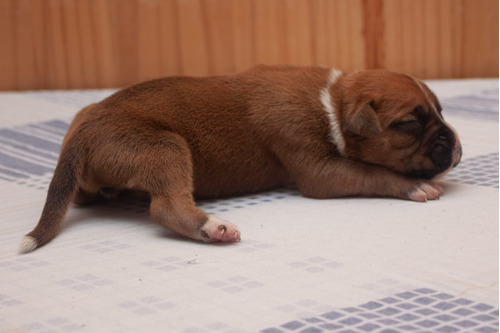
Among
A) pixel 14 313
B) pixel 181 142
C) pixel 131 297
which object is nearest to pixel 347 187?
pixel 181 142

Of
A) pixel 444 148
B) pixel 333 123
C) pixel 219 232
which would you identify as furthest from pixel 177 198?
pixel 444 148

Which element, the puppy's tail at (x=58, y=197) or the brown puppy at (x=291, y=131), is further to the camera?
the brown puppy at (x=291, y=131)

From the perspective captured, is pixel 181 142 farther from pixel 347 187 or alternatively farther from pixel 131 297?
pixel 131 297

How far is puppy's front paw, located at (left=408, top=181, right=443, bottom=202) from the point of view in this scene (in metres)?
2.66

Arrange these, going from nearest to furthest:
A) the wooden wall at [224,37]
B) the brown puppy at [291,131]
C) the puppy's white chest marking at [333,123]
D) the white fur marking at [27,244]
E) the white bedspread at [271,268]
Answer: the white bedspread at [271,268], the white fur marking at [27,244], the brown puppy at [291,131], the puppy's white chest marking at [333,123], the wooden wall at [224,37]

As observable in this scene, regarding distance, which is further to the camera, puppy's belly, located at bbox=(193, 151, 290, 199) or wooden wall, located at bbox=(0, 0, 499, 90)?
wooden wall, located at bbox=(0, 0, 499, 90)

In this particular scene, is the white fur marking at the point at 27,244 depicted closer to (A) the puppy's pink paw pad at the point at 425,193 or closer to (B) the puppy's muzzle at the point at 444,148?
(A) the puppy's pink paw pad at the point at 425,193

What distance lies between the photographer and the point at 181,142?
8.45 feet

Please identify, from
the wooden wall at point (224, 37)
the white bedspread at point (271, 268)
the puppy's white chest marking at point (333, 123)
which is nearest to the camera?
the white bedspread at point (271, 268)

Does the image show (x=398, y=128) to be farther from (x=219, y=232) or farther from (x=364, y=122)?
(x=219, y=232)

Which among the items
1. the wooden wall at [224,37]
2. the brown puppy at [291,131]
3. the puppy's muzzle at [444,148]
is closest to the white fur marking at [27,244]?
the brown puppy at [291,131]

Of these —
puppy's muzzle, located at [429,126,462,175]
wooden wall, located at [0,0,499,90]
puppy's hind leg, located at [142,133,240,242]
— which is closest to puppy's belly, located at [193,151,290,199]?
puppy's hind leg, located at [142,133,240,242]

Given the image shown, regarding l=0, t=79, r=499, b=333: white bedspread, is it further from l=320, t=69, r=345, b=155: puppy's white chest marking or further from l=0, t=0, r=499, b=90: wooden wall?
l=0, t=0, r=499, b=90: wooden wall

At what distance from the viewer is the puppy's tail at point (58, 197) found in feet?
7.46
